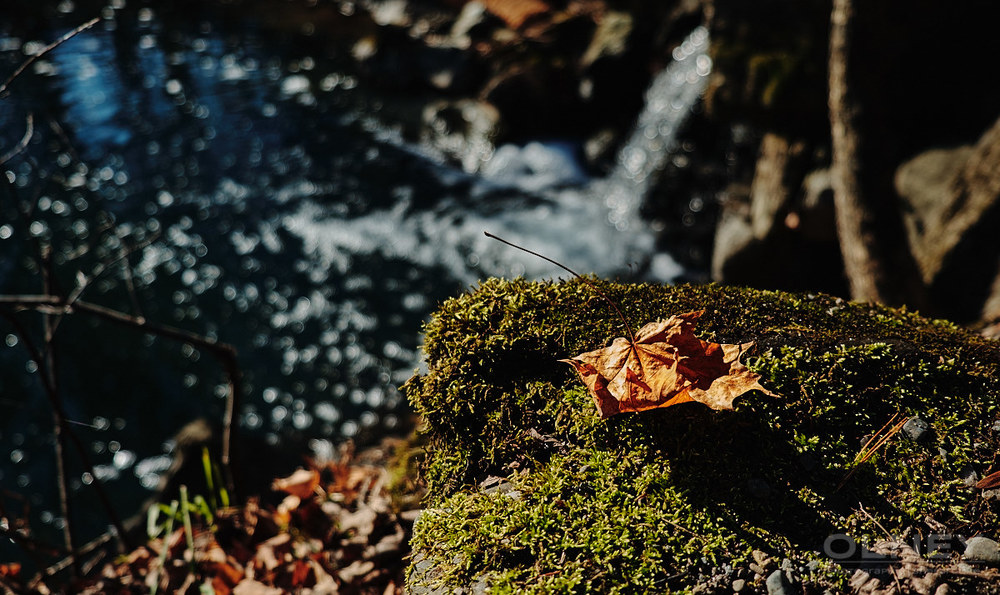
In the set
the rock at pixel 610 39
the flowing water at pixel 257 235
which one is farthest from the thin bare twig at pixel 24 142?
the rock at pixel 610 39

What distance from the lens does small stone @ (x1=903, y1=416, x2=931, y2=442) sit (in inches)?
60.2

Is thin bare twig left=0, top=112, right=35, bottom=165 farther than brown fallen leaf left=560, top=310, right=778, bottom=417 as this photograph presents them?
Yes

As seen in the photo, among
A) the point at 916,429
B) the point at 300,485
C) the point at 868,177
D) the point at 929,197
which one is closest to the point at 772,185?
the point at 929,197

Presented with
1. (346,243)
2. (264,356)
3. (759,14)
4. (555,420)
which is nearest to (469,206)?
(346,243)

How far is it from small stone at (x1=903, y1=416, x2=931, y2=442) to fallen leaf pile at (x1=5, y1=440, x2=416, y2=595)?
1.65 m

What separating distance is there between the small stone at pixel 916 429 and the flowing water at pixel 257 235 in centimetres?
439

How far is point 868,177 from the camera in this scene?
4402 millimetres

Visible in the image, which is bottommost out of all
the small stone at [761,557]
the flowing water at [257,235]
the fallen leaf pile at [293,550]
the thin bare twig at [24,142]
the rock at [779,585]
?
the flowing water at [257,235]

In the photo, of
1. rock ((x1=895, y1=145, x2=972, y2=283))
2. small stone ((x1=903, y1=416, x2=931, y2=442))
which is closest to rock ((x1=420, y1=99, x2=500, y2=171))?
rock ((x1=895, y1=145, x2=972, y2=283))

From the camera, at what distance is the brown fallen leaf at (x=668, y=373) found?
59.2 inches

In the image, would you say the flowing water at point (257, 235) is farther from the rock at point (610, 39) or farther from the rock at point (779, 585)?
the rock at point (779, 585)

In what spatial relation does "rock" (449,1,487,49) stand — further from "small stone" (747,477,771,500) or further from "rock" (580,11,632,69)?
"small stone" (747,477,771,500)

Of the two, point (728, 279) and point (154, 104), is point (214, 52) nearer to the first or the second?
point (154, 104)

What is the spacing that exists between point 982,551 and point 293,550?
7.83 ft
